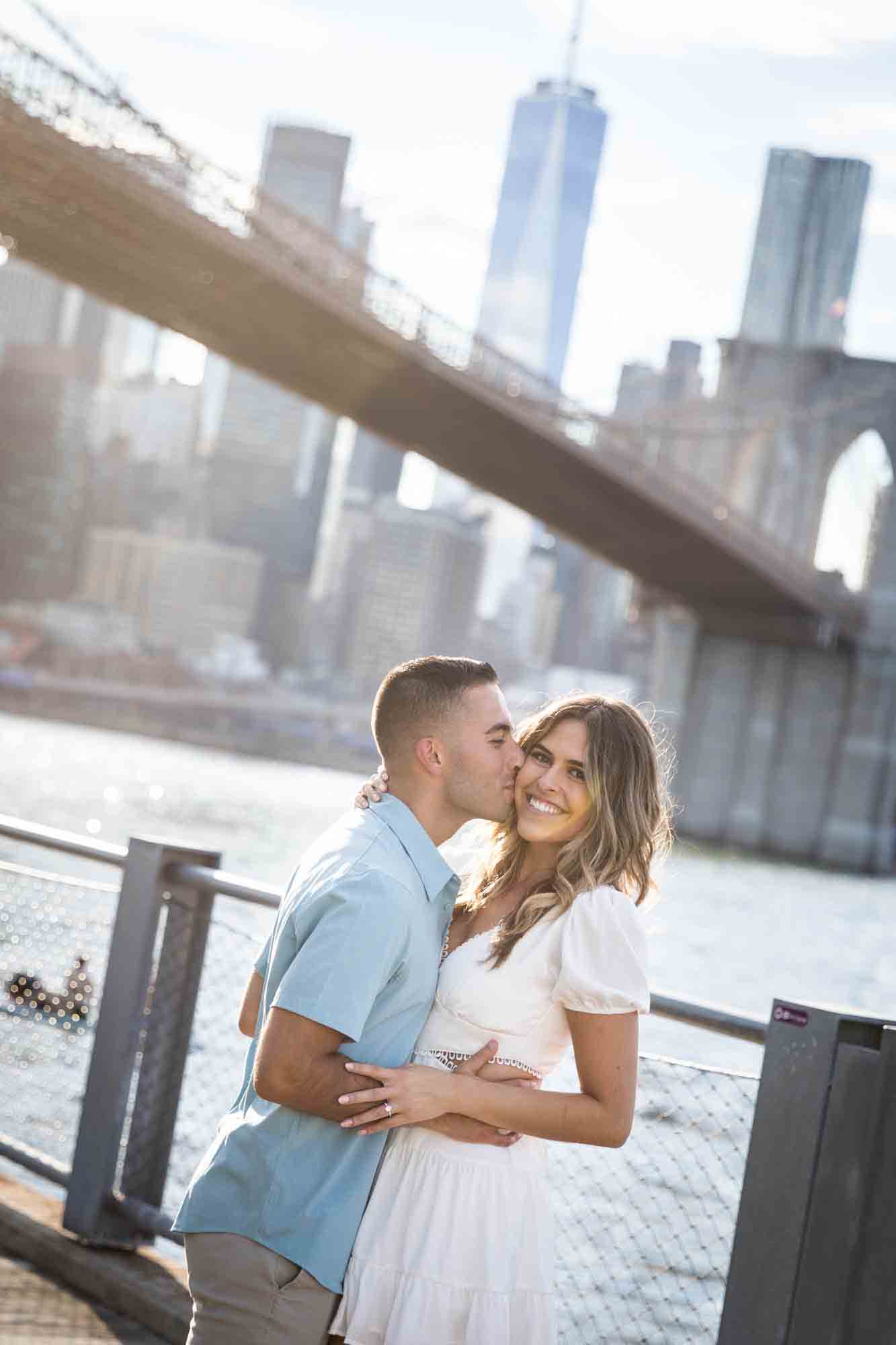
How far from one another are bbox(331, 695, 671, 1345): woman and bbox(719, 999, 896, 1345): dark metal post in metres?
0.25

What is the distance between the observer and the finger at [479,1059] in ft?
5.77

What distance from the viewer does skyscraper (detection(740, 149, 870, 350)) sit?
152 feet

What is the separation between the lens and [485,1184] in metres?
1.77

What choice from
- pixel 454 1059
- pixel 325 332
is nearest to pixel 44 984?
pixel 454 1059

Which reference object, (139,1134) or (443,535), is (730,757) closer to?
(139,1134)

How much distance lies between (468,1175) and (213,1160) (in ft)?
0.88

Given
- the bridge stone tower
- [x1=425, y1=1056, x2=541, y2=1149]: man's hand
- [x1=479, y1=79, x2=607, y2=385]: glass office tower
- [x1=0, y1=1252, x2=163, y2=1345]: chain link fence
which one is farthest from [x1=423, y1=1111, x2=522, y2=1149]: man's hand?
[x1=479, y1=79, x2=607, y2=385]: glass office tower

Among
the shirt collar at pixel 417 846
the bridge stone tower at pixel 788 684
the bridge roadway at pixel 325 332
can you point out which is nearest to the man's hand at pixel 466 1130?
the shirt collar at pixel 417 846

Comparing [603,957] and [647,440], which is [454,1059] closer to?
[603,957]

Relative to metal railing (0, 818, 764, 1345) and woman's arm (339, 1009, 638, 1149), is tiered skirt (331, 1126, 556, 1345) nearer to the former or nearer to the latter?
woman's arm (339, 1009, 638, 1149)

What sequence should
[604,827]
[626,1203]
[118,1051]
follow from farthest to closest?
[626,1203], [118,1051], [604,827]

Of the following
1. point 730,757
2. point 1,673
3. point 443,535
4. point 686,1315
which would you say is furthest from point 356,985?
point 443,535

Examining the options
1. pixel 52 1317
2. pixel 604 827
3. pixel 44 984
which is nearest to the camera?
pixel 604 827

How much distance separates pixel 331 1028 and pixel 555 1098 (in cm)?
25
